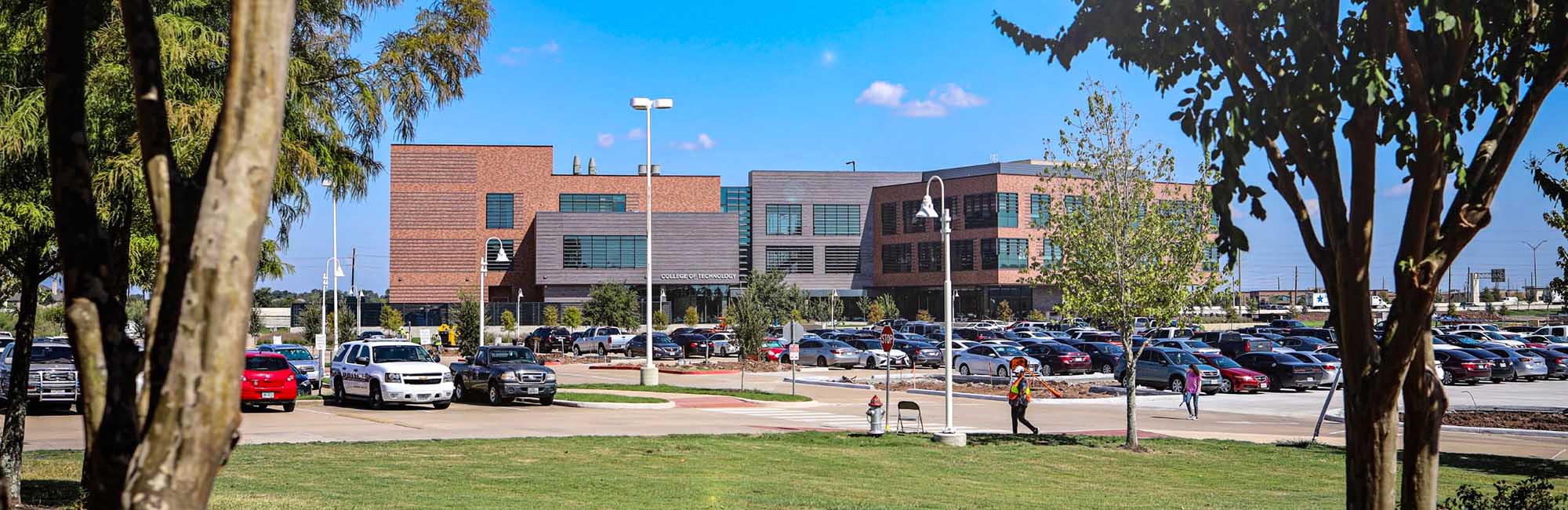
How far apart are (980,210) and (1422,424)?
91.4m

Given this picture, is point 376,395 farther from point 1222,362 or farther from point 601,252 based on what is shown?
point 601,252

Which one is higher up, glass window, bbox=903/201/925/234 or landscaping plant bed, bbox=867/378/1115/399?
glass window, bbox=903/201/925/234

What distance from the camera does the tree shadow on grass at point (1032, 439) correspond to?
76.2 ft

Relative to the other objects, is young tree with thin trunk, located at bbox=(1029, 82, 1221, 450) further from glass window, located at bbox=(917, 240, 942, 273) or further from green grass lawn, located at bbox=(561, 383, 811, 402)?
glass window, located at bbox=(917, 240, 942, 273)

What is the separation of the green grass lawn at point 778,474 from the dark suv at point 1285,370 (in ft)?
59.6

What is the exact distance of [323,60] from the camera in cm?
1312

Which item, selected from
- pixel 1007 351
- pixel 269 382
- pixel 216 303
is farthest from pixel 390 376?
pixel 216 303

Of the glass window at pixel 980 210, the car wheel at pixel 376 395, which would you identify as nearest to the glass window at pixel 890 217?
the glass window at pixel 980 210

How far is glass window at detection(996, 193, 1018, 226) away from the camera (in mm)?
95312

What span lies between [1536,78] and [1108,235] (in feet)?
55.1

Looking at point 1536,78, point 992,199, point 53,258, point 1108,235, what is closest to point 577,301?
point 992,199

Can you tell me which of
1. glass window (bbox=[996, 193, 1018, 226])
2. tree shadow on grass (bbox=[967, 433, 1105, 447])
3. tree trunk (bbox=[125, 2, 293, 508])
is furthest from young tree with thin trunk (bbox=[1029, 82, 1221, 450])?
glass window (bbox=[996, 193, 1018, 226])

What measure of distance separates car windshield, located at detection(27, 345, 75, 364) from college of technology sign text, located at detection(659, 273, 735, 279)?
242ft

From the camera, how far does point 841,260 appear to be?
111m
